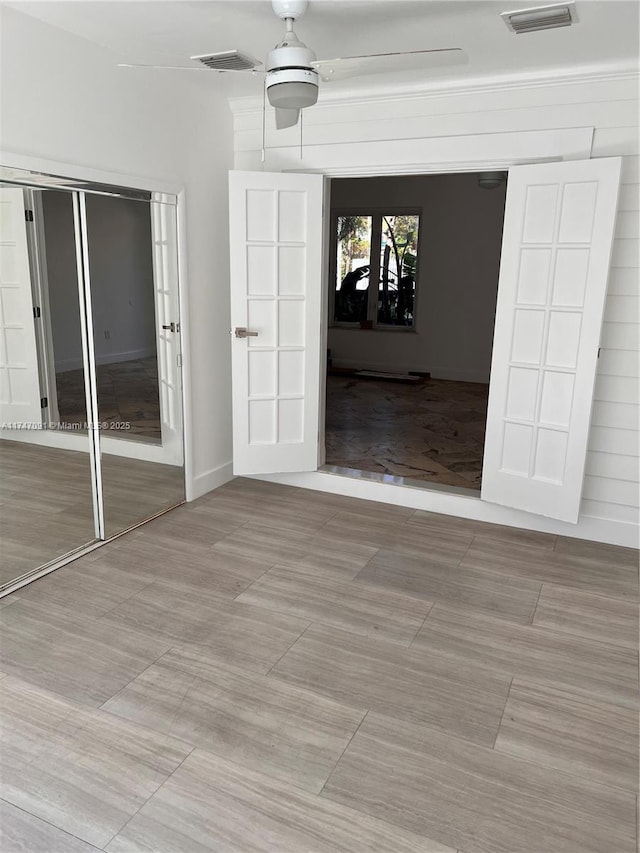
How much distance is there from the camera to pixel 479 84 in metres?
3.57

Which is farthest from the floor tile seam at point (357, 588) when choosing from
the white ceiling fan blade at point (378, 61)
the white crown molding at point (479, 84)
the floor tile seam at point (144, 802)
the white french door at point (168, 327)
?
the white crown molding at point (479, 84)

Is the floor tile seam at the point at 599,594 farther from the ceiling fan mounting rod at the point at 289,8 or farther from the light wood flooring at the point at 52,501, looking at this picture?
the ceiling fan mounting rod at the point at 289,8

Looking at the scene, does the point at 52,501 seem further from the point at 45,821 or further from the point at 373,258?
the point at 373,258

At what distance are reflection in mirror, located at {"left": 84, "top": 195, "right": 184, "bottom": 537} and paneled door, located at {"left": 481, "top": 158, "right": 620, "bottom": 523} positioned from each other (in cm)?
197

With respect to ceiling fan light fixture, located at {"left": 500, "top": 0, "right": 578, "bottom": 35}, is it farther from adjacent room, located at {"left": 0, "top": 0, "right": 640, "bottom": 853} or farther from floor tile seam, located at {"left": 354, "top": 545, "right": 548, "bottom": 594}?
floor tile seam, located at {"left": 354, "top": 545, "right": 548, "bottom": 594}

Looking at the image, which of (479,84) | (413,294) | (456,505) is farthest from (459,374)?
(479,84)

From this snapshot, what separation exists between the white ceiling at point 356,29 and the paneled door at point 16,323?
872mm

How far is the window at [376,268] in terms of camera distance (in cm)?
871

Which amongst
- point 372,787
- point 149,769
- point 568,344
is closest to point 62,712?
point 149,769

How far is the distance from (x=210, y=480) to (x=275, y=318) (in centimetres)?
123

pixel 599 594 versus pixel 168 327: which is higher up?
pixel 168 327

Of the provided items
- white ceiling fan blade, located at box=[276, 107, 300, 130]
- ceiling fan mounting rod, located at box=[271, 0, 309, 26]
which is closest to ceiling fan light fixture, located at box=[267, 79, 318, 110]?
white ceiling fan blade, located at box=[276, 107, 300, 130]

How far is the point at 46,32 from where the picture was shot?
289 cm

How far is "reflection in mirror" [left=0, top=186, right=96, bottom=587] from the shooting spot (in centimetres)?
294
